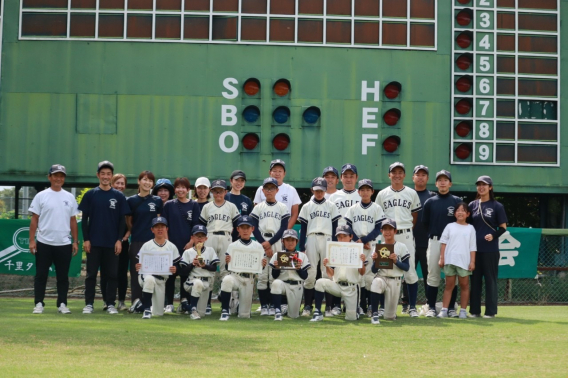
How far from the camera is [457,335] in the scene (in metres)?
8.09

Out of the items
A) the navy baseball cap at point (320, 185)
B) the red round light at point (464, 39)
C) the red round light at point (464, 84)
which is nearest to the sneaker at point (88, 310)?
the navy baseball cap at point (320, 185)

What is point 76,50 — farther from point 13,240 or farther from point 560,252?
point 560,252

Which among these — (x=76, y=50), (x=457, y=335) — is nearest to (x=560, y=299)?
(x=457, y=335)

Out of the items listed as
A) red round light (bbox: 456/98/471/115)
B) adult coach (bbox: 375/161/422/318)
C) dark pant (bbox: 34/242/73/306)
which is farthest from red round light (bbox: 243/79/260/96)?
dark pant (bbox: 34/242/73/306)

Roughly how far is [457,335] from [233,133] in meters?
7.32

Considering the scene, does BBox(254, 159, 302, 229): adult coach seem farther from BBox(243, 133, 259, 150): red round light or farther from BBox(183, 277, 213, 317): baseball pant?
BBox(243, 133, 259, 150): red round light

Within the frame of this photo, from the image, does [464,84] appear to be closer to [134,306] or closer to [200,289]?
[200,289]

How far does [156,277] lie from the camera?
9742mm

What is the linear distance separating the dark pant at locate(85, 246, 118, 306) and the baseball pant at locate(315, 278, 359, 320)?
2.42m

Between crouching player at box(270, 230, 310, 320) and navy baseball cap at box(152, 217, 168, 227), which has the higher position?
navy baseball cap at box(152, 217, 168, 227)

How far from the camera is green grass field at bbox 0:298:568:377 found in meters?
5.94

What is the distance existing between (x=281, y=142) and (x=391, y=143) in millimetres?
1897

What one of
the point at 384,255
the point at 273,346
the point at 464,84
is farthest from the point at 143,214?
the point at 464,84

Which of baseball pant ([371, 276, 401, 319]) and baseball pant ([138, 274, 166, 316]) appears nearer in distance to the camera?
baseball pant ([371, 276, 401, 319])
